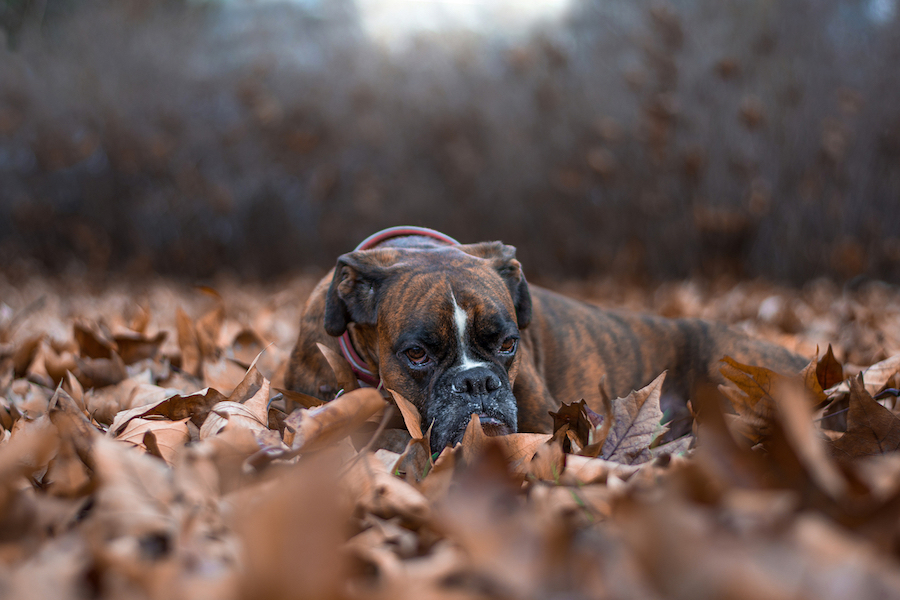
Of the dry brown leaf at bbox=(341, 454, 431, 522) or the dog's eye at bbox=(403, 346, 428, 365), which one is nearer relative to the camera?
the dry brown leaf at bbox=(341, 454, 431, 522)

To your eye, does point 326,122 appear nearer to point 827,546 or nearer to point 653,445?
point 653,445

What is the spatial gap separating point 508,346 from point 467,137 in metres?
6.56

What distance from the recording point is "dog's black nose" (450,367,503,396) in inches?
91.5

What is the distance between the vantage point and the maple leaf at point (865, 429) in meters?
1.69

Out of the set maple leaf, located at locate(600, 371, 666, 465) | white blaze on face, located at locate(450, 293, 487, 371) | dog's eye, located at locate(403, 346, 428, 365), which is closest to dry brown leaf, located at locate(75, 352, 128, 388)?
dog's eye, located at locate(403, 346, 428, 365)

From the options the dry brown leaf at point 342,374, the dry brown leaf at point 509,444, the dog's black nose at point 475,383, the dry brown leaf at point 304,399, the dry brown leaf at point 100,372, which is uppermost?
the dry brown leaf at point 509,444

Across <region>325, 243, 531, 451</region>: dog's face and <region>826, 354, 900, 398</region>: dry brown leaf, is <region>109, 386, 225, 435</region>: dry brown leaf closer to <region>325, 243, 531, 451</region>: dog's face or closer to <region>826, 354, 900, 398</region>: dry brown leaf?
<region>325, 243, 531, 451</region>: dog's face

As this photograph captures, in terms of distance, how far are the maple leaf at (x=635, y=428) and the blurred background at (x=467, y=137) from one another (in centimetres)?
612

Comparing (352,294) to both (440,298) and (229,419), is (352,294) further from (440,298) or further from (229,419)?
(229,419)

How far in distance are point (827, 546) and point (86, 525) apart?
1140 millimetres

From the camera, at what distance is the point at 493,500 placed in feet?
3.63

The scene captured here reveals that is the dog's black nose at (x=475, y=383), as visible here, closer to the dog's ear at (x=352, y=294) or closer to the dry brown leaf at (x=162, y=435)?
the dog's ear at (x=352, y=294)

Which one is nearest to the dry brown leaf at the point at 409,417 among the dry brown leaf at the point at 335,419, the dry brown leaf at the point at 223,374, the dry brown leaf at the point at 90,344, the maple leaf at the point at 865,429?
A: the dry brown leaf at the point at 335,419

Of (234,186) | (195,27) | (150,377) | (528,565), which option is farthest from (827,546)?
(195,27)
